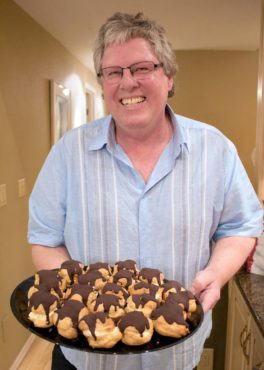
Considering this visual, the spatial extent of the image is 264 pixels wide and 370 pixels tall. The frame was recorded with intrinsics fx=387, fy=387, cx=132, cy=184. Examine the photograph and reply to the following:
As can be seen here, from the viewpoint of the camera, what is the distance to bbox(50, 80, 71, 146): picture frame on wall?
132 inches

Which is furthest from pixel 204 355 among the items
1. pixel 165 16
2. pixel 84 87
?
pixel 84 87

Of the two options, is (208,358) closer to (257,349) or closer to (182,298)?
(257,349)

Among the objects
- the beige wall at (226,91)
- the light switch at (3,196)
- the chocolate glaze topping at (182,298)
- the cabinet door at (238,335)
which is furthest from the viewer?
the beige wall at (226,91)

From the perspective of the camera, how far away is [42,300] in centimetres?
90

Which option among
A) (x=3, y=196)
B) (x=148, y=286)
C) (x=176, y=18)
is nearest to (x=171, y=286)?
(x=148, y=286)

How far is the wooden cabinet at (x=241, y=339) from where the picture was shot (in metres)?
1.47

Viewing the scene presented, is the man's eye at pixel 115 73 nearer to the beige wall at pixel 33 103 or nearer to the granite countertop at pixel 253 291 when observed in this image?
the granite countertop at pixel 253 291

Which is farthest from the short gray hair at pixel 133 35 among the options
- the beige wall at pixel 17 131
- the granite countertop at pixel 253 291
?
the beige wall at pixel 17 131

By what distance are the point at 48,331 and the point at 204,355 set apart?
5.22 ft

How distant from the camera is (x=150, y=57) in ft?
3.48

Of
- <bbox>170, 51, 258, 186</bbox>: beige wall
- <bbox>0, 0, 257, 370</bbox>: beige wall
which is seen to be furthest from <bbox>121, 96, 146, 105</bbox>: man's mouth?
<bbox>170, 51, 258, 186</bbox>: beige wall

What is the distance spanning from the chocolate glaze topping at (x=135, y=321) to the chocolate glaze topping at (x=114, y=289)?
3.6 inches

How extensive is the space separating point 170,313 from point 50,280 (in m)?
0.31

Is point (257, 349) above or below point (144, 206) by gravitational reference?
below
